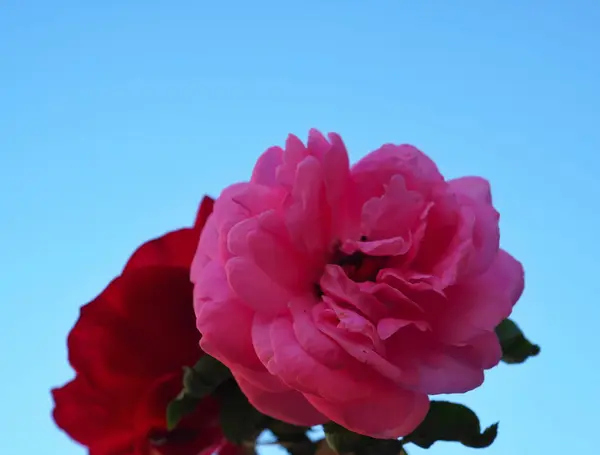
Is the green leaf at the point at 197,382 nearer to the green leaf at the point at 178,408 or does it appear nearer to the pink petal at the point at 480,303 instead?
the green leaf at the point at 178,408

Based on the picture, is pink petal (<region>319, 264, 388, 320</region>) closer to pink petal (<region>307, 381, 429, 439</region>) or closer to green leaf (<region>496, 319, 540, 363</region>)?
pink petal (<region>307, 381, 429, 439</region>)

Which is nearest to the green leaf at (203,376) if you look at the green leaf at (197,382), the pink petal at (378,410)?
the green leaf at (197,382)

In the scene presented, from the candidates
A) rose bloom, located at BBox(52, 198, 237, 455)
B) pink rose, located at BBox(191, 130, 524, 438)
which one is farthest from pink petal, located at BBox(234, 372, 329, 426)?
rose bloom, located at BBox(52, 198, 237, 455)

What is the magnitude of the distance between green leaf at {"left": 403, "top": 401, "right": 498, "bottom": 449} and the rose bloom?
13 cm

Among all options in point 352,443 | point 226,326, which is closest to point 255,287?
point 226,326


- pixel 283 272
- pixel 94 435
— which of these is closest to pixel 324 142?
pixel 283 272

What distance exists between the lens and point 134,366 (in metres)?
0.47

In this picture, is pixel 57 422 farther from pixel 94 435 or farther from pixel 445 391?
pixel 445 391

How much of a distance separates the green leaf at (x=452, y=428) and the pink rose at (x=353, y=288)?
0.30ft

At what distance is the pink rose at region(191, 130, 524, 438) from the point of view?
0.35 metres

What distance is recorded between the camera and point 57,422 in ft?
1.56

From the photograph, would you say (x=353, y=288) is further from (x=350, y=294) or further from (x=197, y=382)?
(x=197, y=382)

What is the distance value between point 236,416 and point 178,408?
0.04 m

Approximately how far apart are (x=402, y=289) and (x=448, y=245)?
0.13 feet
